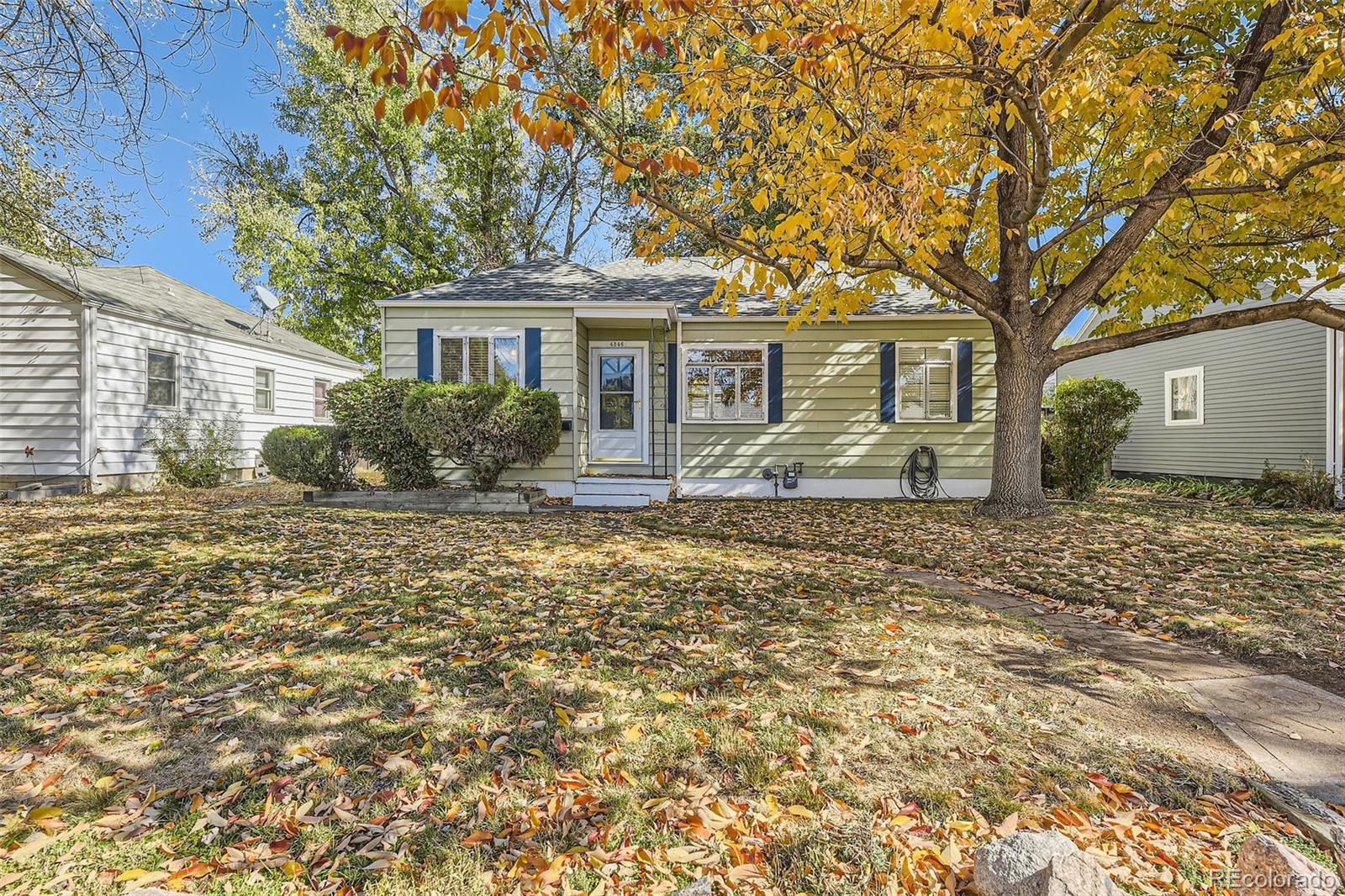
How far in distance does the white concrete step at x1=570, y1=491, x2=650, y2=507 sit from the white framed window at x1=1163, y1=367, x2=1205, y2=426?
1230 cm

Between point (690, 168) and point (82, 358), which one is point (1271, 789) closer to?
point (690, 168)

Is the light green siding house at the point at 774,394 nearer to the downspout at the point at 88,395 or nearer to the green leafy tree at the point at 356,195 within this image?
the downspout at the point at 88,395

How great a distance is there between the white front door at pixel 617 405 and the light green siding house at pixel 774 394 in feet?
0.07

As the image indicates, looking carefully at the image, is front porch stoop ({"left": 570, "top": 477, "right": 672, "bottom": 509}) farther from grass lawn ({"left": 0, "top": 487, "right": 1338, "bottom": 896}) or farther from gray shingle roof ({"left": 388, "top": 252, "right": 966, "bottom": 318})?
grass lawn ({"left": 0, "top": 487, "right": 1338, "bottom": 896})

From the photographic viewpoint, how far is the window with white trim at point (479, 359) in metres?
10.6

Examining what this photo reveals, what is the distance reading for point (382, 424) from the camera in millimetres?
9656

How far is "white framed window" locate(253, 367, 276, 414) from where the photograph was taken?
1472cm

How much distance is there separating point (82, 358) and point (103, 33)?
8.79 metres

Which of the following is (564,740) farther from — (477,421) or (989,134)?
(989,134)

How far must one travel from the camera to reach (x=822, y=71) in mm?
4301

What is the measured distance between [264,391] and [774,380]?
12250mm

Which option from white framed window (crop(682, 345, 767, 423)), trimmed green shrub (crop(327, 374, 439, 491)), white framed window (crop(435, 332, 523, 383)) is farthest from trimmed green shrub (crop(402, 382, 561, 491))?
white framed window (crop(682, 345, 767, 423))

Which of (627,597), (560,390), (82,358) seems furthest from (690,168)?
(82,358)

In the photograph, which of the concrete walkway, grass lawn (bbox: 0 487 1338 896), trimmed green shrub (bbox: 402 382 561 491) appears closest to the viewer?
grass lawn (bbox: 0 487 1338 896)
